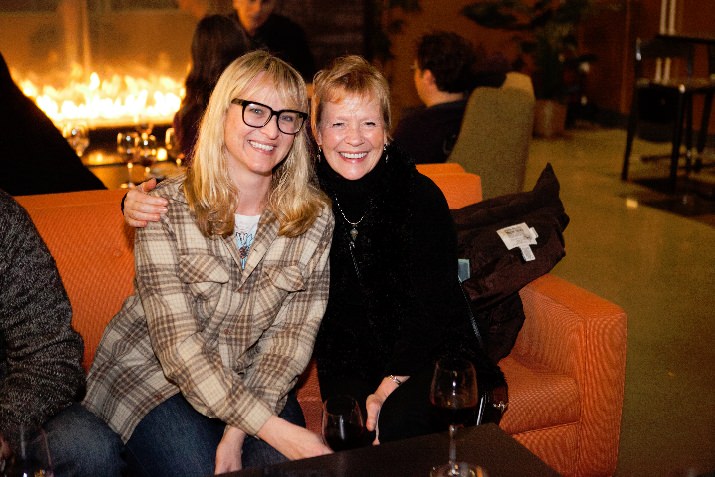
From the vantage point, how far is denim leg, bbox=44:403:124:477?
6.16 feet

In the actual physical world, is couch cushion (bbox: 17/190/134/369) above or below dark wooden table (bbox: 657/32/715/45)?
below

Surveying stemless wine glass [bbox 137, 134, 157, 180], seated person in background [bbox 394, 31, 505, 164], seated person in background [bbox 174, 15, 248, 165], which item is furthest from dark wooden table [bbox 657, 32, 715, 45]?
stemless wine glass [bbox 137, 134, 157, 180]

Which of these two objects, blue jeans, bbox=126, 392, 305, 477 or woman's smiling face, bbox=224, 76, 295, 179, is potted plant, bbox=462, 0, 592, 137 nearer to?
woman's smiling face, bbox=224, 76, 295, 179

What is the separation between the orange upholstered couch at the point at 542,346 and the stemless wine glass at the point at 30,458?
1.02 m

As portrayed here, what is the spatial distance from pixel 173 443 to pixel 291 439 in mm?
262

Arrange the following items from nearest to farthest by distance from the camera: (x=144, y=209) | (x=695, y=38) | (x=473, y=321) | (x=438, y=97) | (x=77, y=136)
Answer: (x=144, y=209)
(x=473, y=321)
(x=77, y=136)
(x=438, y=97)
(x=695, y=38)

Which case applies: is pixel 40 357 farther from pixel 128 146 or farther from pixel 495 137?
pixel 495 137

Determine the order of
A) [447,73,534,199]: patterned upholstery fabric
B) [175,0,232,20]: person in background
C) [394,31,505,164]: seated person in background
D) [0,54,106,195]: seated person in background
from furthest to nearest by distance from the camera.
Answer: [175,0,232,20]: person in background < [394,31,505,164]: seated person in background < [447,73,534,199]: patterned upholstery fabric < [0,54,106,195]: seated person in background

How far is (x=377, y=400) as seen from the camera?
7.11 feet

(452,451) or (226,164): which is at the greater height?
(226,164)

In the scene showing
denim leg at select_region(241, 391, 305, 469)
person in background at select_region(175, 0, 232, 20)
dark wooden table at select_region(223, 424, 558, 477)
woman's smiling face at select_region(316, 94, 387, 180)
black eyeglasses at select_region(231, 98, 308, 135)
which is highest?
person in background at select_region(175, 0, 232, 20)

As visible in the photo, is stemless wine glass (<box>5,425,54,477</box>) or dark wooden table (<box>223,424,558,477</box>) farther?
dark wooden table (<box>223,424,558,477</box>)

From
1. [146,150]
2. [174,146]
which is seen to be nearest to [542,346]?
[146,150]

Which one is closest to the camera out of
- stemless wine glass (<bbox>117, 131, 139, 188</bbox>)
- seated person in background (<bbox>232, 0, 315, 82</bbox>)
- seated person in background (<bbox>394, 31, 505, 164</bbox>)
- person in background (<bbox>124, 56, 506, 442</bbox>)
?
person in background (<bbox>124, 56, 506, 442</bbox>)
